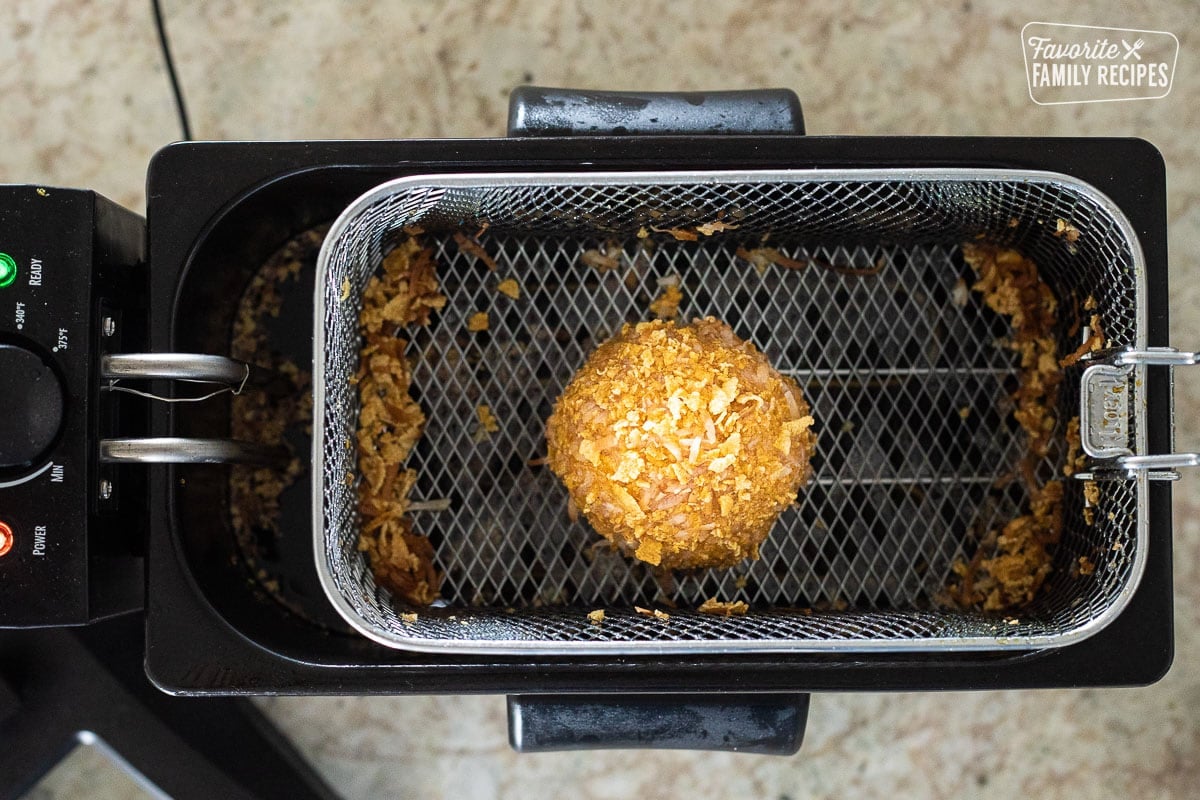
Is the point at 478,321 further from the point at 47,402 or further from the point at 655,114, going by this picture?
the point at 47,402

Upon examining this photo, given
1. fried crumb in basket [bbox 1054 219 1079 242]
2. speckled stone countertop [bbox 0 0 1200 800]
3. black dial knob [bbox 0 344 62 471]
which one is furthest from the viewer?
speckled stone countertop [bbox 0 0 1200 800]

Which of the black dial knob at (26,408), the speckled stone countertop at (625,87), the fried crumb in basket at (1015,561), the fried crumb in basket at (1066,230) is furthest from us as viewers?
the speckled stone countertop at (625,87)

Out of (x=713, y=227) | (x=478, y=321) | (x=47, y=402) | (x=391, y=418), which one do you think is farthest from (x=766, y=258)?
(x=47, y=402)

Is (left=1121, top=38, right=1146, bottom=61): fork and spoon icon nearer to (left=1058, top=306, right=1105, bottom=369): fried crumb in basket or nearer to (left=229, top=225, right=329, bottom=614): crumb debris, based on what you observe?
(left=1058, top=306, right=1105, bottom=369): fried crumb in basket

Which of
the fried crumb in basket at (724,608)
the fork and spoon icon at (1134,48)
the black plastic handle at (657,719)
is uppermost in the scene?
the fork and spoon icon at (1134,48)

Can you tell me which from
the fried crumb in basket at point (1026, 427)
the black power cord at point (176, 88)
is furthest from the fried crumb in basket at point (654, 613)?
the black power cord at point (176, 88)

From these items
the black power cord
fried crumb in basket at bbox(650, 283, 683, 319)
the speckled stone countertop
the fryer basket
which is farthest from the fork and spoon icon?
the black power cord

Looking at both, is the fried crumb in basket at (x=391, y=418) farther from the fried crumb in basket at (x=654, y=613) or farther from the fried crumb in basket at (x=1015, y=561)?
the fried crumb in basket at (x=1015, y=561)

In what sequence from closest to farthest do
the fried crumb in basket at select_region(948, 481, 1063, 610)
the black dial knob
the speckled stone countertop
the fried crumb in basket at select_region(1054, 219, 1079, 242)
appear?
1. the black dial knob
2. the fried crumb in basket at select_region(1054, 219, 1079, 242)
3. the fried crumb in basket at select_region(948, 481, 1063, 610)
4. the speckled stone countertop
